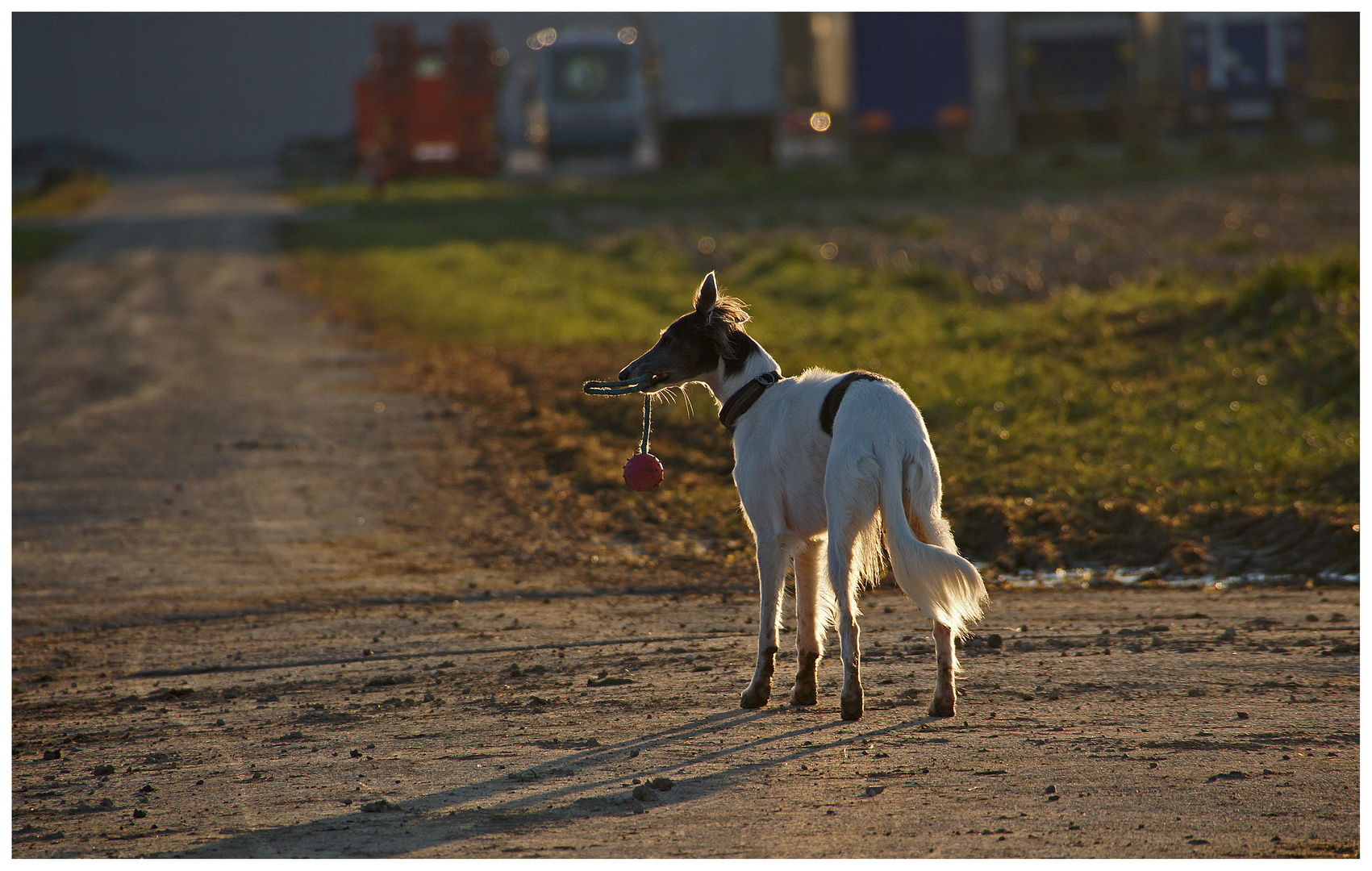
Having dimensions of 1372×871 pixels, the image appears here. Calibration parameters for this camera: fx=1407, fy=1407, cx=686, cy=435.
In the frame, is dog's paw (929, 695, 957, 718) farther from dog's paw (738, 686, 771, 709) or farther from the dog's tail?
dog's paw (738, 686, 771, 709)

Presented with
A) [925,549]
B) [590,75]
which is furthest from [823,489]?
[590,75]

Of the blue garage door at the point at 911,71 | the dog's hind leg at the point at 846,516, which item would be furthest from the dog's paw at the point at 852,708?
the blue garage door at the point at 911,71

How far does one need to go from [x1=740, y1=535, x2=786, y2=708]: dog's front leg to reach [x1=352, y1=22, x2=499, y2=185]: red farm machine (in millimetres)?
33884

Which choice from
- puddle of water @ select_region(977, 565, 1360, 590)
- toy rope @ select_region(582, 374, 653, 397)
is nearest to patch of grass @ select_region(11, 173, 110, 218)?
puddle of water @ select_region(977, 565, 1360, 590)

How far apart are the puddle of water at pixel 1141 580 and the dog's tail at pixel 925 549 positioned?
2644 millimetres

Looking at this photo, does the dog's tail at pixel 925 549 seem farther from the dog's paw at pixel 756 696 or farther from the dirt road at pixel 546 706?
the dog's paw at pixel 756 696

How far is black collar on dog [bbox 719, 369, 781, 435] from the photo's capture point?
557cm

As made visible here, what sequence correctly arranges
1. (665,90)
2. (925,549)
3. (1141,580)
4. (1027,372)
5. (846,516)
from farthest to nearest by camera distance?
(665,90), (1027,372), (1141,580), (846,516), (925,549)

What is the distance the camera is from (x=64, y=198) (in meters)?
40.6

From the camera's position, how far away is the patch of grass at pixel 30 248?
23750 millimetres

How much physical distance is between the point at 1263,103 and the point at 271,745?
36047 millimetres

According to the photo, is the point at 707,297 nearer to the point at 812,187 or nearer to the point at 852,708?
the point at 852,708

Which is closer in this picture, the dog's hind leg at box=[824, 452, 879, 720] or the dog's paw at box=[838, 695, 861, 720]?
the dog's hind leg at box=[824, 452, 879, 720]

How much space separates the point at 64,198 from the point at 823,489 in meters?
40.5
